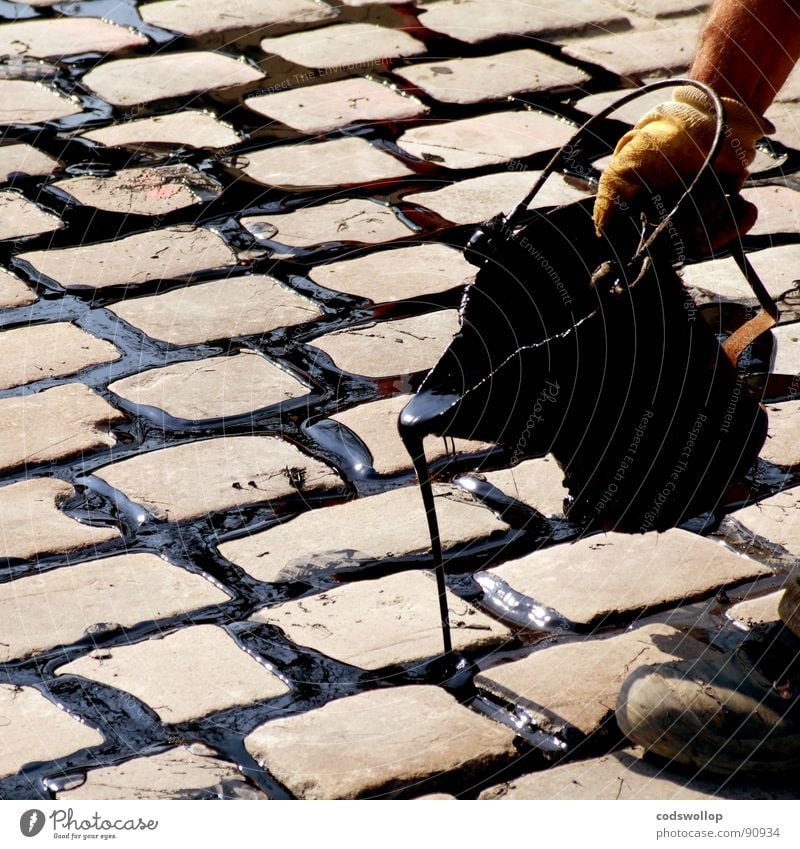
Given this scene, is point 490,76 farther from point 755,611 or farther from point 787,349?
point 755,611

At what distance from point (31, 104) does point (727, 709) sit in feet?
7.89

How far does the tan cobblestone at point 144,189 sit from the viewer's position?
2.88m

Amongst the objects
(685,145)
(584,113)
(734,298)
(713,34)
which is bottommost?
(734,298)

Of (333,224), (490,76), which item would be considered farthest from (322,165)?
(490,76)

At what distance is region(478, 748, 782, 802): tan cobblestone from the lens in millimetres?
1553

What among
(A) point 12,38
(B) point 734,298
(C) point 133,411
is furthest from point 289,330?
(A) point 12,38

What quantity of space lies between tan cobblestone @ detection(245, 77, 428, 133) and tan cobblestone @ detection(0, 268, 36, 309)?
85 cm

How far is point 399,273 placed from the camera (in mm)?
2652

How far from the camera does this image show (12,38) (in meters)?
3.57

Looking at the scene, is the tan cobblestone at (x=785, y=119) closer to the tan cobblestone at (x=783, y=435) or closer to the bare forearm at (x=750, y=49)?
the tan cobblestone at (x=783, y=435)

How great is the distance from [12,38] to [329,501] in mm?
2122

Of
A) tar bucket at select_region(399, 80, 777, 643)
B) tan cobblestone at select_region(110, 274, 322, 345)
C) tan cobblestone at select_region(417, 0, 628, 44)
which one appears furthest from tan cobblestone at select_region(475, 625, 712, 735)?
tan cobblestone at select_region(417, 0, 628, 44)

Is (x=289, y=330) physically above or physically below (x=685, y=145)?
below

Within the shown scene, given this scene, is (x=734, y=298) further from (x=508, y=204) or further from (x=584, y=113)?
(x=584, y=113)
